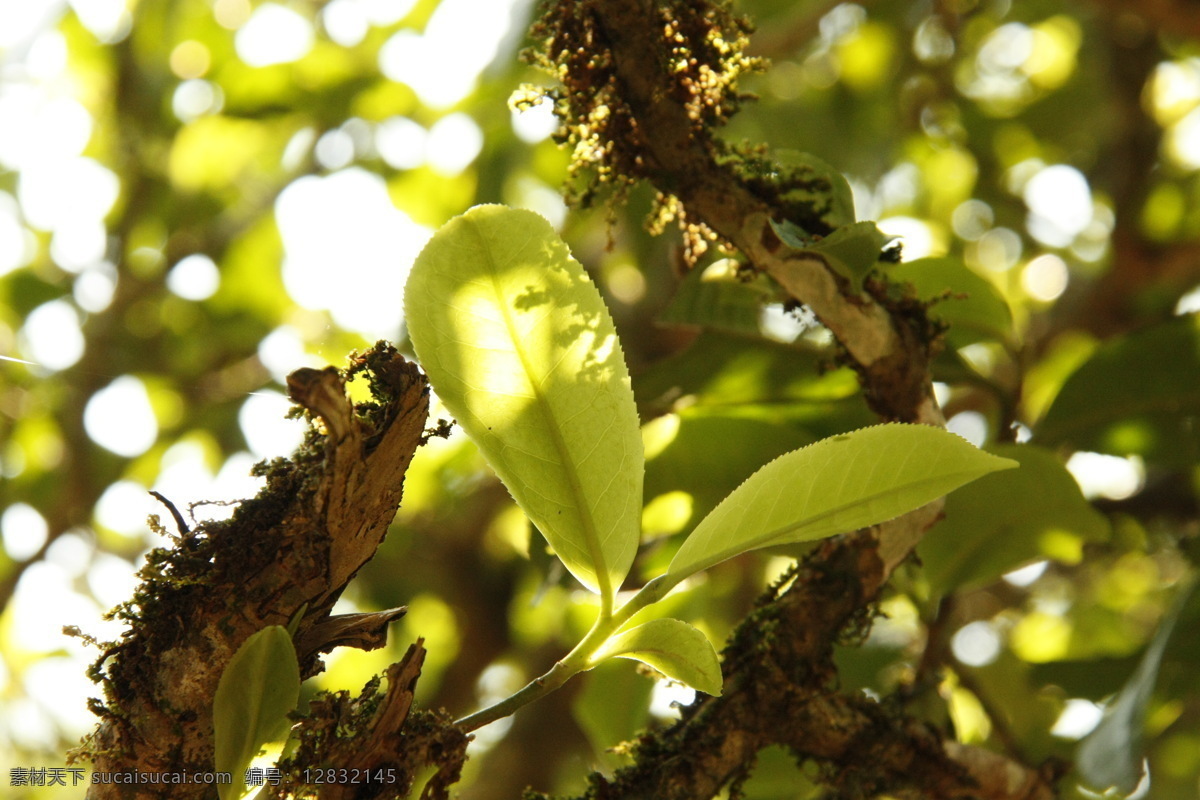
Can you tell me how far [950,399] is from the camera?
1783mm

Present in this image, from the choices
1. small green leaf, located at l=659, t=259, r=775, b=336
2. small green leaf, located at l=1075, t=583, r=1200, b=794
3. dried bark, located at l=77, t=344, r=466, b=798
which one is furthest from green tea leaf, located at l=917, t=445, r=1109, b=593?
dried bark, located at l=77, t=344, r=466, b=798

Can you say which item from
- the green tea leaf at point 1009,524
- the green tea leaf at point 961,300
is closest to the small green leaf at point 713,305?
the green tea leaf at point 961,300

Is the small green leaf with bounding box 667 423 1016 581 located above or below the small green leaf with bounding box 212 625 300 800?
below

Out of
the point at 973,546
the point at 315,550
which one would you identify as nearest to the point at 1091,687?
the point at 973,546

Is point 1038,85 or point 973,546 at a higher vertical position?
point 1038,85

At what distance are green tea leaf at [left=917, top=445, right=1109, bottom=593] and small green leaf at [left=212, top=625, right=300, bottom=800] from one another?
0.63m

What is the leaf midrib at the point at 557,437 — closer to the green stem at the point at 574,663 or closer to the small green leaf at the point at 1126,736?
the green stem at the point at 574,663

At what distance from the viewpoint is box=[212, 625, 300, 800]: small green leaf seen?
1.61 ft

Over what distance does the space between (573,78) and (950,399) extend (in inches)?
53.5

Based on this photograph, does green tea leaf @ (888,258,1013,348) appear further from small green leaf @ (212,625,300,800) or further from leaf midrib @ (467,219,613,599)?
small green leaf @ (212,625,300,800)

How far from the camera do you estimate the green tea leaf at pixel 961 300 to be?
0.90 m

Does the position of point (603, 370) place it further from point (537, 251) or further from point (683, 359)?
point (683, 359)

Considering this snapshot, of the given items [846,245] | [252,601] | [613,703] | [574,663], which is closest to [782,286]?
[846,245]

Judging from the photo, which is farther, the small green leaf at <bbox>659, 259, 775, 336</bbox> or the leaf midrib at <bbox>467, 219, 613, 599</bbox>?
the small green leaf at <bbox>659, 259, 775, 336</bbox>
